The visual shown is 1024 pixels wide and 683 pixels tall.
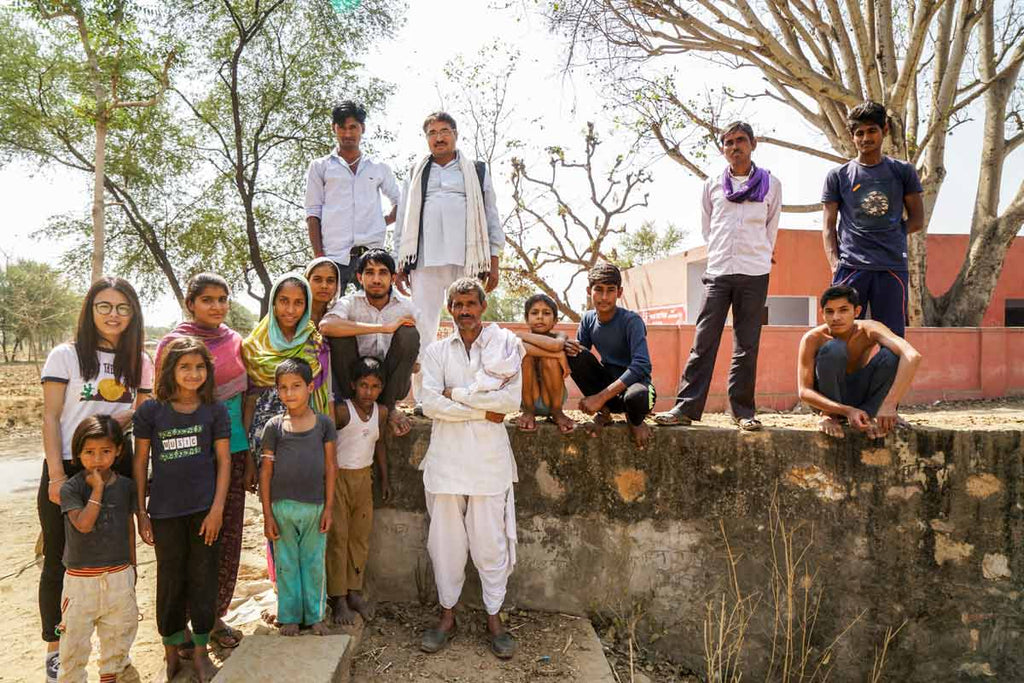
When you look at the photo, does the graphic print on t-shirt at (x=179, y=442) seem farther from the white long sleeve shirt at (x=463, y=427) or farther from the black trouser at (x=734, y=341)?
the black trouser at (x=734, y=341)

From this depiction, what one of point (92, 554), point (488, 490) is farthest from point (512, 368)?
point (92, 554)

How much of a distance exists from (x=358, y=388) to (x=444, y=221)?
3.99 ft

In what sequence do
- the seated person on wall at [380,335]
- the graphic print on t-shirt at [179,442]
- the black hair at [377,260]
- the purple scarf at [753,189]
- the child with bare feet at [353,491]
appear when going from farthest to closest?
the purple scarf at [753,189] < the black hair at [377,260] < the seated person on wall at [380,335] < the child with bare feet at [353,491] < the graphic print on t-shirt at [179,442]

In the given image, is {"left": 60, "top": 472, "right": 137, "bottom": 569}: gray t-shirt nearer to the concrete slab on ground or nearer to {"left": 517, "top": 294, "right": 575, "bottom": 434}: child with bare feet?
the concrete slab on ground

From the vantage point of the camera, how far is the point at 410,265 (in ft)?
12.6

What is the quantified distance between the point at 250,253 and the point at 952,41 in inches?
500

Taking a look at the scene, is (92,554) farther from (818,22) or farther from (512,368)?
(818,22)

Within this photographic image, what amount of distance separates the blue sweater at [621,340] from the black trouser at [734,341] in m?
0.57

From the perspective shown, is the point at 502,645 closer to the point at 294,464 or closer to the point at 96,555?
the point at 294,464

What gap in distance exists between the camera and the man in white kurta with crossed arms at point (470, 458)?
2982 mm

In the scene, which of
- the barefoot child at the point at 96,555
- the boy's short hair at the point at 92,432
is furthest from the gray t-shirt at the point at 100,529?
the boy's short hair at the point at 92,432

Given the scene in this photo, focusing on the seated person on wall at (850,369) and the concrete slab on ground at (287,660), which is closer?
the concrete slab on ground at (287,660)

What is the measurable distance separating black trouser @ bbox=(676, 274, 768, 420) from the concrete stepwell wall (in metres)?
0.31

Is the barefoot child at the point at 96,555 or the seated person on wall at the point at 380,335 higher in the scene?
the seated person on wall at the point at 380,335
